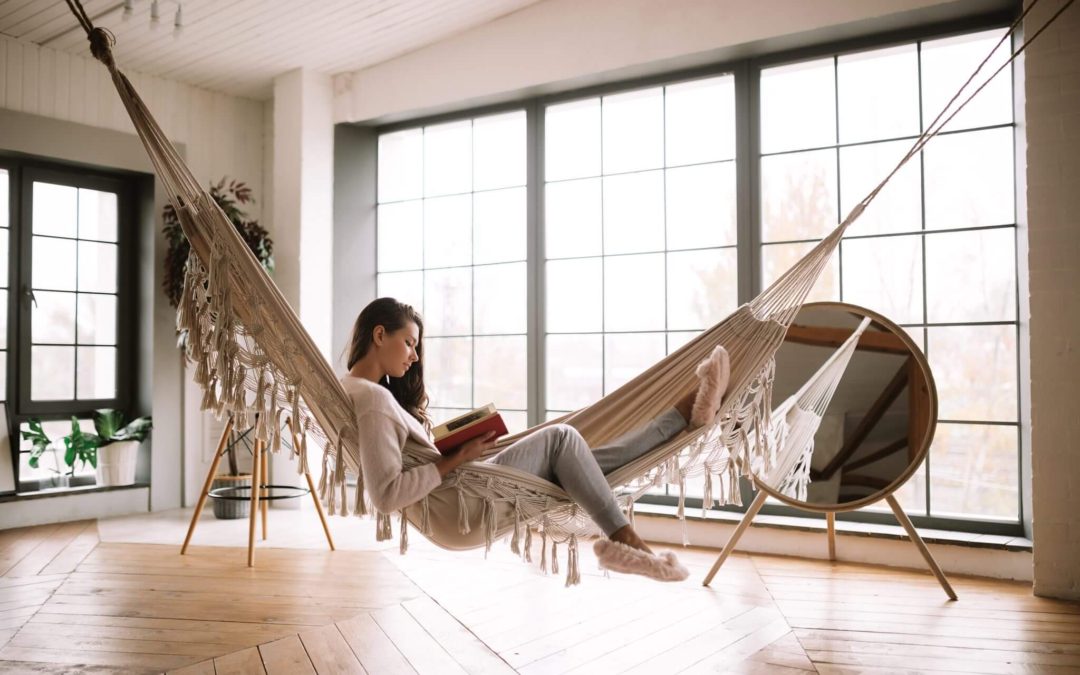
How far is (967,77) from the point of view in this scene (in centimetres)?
306

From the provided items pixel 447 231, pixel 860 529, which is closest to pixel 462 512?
pixel 860 529

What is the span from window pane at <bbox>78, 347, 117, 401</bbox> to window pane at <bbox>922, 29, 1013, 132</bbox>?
3961mm

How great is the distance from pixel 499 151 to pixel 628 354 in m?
1.27

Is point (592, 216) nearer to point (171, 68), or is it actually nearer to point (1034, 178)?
point (1034, 178)

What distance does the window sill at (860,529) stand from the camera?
2.79 metres

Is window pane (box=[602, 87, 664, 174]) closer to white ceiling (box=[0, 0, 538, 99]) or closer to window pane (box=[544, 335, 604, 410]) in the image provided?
white ceiling (box=[0, 0, 538, 99])

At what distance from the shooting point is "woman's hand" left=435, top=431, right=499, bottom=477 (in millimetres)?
1824

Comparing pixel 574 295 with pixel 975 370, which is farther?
pixel 574 295

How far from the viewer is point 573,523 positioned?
1963 mm

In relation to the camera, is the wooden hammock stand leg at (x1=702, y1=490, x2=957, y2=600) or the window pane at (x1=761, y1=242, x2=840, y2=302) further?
the window pane at (x1=761, y1=242, x2=840, y2=302)

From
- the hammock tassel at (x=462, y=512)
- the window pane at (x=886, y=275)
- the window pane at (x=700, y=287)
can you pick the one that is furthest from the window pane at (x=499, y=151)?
the hammock tassel at (x=462, y=512)

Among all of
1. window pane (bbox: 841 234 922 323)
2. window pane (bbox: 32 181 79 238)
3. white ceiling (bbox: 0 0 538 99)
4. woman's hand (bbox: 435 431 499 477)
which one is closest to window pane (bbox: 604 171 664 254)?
window pane (bbox: 841 234 922 323)

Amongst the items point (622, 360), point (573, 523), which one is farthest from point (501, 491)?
point (622, 360)

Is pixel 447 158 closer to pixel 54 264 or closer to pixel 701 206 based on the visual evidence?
pixel 701 206
